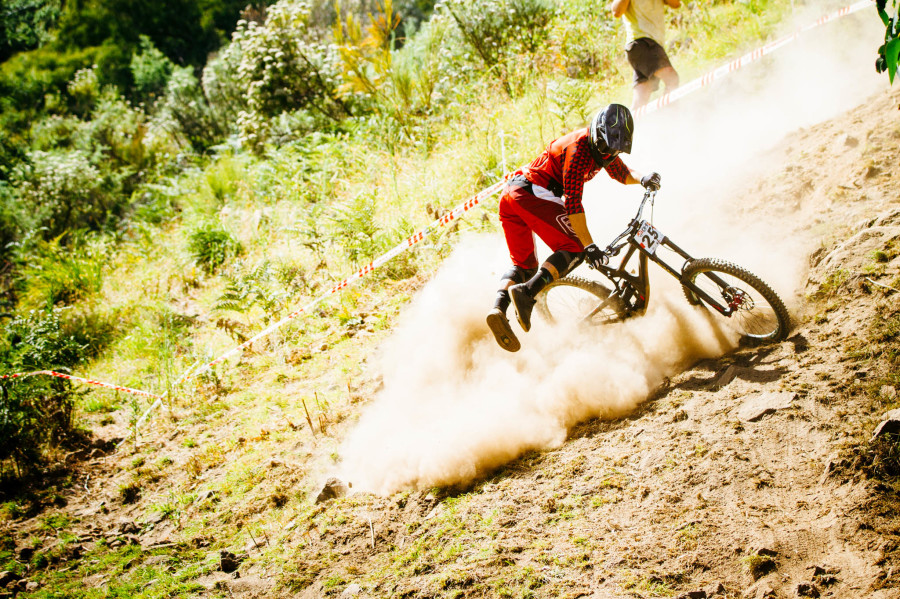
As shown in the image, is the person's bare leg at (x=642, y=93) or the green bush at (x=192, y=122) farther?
the green bush at (x=192, y=122)

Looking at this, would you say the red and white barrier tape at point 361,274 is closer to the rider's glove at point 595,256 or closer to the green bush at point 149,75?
the rider's glove at point 595,256

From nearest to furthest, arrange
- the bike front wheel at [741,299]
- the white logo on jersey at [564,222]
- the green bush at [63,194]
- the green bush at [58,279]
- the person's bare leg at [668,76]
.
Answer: the bike front wheel at [741,299] → the white logo on jersey at [564,222] → the person's bare leg at [668,76] → the green bush at [58,279] → the green bush at [63,194]

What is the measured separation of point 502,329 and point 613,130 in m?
1.74

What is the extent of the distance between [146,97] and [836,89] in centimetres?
2804

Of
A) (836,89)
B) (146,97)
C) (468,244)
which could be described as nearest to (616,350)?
(468,244)

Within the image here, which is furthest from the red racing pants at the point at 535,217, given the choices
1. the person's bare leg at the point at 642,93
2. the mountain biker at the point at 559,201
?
the person's bare leg at the point at 642,93

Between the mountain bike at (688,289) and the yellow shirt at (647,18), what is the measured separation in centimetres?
330

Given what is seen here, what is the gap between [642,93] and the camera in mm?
6836

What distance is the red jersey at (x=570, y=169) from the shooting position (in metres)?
4.18

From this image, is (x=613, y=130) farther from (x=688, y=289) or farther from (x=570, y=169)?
(x=688, y=289)

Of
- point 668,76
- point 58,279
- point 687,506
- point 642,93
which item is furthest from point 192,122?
point 687,506

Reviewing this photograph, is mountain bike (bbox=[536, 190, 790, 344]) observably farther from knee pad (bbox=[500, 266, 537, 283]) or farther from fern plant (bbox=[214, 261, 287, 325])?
fern plant (bbox=[214, 261, 287, 325])

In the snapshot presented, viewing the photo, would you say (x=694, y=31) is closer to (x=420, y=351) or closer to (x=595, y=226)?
(x=595, y=226)

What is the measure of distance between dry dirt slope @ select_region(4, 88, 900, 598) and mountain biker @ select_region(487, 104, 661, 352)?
1161 millimetres
